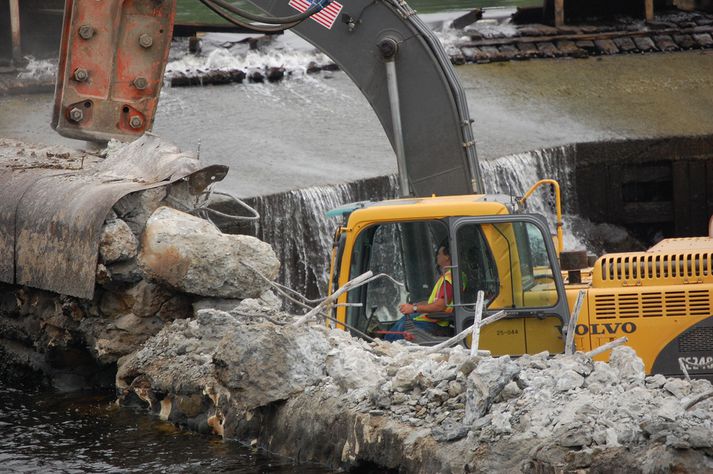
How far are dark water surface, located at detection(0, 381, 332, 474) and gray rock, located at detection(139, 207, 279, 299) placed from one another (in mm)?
1072

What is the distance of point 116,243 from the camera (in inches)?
380

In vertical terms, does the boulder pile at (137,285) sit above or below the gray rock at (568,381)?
above

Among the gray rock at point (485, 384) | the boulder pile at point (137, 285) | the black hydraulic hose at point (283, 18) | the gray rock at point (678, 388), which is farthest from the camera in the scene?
the boulder pile at point (137, 285)

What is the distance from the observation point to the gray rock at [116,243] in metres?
9.62

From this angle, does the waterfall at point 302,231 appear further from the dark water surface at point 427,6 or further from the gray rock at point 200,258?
the dark water surface at point 427,6

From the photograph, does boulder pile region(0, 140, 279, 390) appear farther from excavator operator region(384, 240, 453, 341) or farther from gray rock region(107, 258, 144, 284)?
excavator operator region(384, 240, 453, 341)

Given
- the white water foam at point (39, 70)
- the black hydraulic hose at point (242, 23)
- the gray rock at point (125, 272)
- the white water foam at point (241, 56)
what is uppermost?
the white water foam at point (241, 56)

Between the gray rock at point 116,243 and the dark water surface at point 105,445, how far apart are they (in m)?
1.13

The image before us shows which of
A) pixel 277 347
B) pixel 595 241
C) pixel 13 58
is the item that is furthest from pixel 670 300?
pixel 13 58

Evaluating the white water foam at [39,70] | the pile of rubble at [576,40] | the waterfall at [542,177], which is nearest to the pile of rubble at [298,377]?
the waterfall at [542,177]

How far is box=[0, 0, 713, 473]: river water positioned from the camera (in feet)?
51.7

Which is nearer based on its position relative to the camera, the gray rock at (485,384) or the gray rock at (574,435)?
the gray rock at (574,435)

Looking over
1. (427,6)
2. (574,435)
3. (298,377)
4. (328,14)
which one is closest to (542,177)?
(328,14)

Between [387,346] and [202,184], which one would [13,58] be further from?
[387,346]
